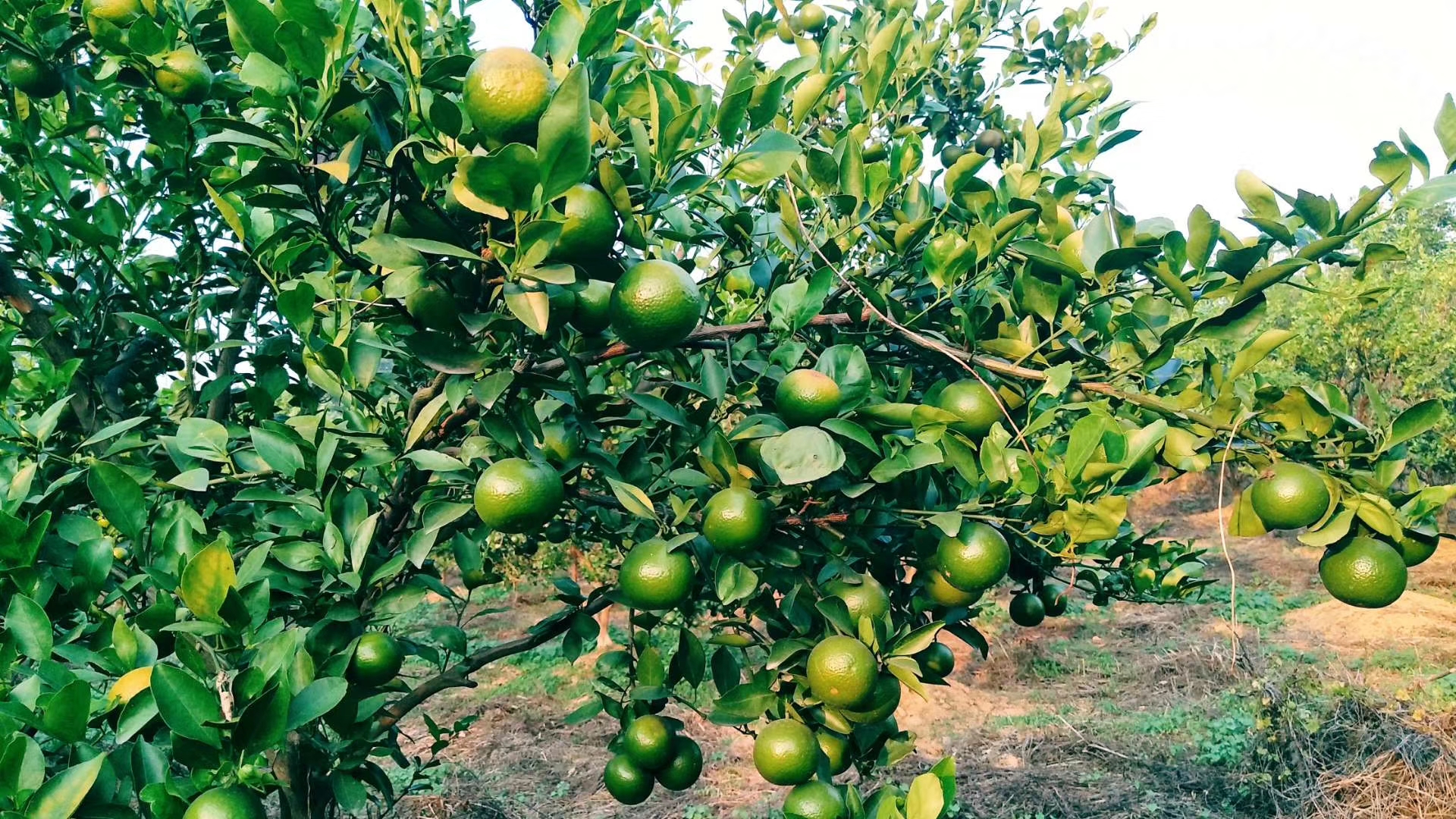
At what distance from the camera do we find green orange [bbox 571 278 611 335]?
47.4 inches

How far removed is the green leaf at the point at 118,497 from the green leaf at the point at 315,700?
0.42m

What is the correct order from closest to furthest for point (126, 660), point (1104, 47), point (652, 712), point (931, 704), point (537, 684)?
point (126, 660)
point (652, 712)
point (1104, 47)
point (931, 704)
point (537, 684)

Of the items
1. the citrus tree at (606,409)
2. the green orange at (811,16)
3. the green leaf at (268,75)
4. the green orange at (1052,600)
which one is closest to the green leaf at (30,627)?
the citrus tree at (606,409)

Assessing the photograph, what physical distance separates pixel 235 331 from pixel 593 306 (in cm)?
120

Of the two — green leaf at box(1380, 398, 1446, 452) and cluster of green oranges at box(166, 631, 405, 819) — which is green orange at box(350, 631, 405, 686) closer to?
cluster of green oranges at box(166, 631, 405, 819)

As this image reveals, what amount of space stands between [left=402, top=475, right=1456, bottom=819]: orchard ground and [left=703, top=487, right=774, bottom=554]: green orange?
116 cm

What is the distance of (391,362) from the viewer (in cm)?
210

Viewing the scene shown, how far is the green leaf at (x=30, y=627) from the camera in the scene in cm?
111

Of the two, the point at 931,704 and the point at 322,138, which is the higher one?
the point at 322,138

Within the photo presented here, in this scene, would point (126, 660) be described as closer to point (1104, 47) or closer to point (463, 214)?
point (463, 214)

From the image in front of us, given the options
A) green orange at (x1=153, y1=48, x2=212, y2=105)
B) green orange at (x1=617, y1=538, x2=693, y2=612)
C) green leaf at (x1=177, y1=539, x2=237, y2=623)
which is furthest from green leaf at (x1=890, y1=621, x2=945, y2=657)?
green orange at (x1=153, y1=48, x2=212, y2=105)

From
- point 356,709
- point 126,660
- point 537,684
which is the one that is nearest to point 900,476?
point 356,709

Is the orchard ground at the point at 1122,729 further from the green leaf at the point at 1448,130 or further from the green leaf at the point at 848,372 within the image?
the green leaf at the point at 1448,130

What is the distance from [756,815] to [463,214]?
3.74m
